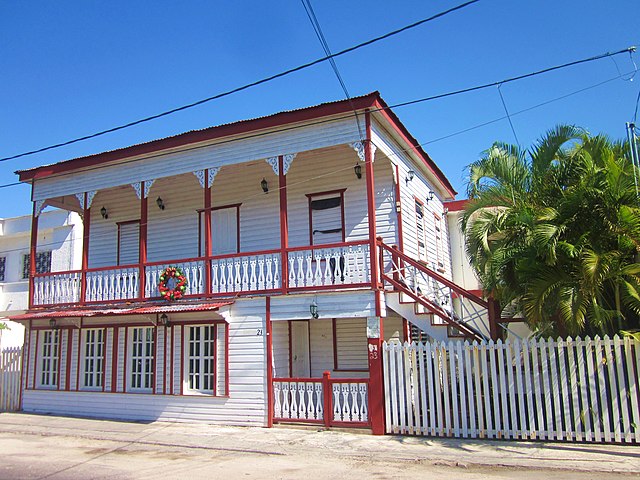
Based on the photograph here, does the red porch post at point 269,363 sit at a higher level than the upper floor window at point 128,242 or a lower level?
lower

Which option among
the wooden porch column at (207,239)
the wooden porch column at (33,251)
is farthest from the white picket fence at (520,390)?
the wooden porch column at (33,251)

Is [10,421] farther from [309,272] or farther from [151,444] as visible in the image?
[309,272]

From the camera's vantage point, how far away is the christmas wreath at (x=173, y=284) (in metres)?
13.3

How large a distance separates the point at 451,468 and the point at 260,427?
4.99m

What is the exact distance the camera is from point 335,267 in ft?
39.5

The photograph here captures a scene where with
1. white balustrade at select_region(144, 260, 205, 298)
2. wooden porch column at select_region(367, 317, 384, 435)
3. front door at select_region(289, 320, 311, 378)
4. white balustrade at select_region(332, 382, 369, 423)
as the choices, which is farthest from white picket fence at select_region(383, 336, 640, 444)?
white balustrade at select_region(144, 260, 205, 298)

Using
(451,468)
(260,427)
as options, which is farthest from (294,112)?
(451,468)

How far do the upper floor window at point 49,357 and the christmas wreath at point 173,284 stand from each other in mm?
4027

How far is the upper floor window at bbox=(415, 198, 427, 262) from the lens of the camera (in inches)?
626

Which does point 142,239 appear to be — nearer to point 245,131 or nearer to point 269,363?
point 245,131

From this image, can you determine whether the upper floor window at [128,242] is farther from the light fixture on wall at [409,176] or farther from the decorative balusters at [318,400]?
the light fixture on wall at [409,176]

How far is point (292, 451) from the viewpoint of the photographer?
9500mm

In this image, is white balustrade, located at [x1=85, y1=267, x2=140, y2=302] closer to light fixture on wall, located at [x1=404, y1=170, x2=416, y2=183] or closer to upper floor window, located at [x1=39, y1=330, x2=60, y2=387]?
upper floor window, located at [x1=39, y1=330, x2=60, y2=387]

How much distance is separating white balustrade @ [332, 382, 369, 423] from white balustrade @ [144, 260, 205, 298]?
4286 millimetres
